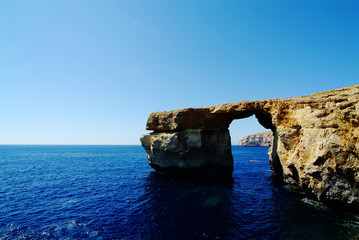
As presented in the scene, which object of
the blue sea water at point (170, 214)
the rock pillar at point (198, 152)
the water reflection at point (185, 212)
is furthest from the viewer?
the rock pillar at point (198, 152)

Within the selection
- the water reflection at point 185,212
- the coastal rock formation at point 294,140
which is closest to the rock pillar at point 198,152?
the coastal rock formation at point 294,140

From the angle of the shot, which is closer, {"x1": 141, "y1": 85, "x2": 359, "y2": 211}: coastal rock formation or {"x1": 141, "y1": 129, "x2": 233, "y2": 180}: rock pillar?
{"x1": 141, "y1": 85, "x2": 359, "y2": 211}: coastal rock formation

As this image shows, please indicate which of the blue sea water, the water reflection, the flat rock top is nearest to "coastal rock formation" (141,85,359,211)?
the flat rock top

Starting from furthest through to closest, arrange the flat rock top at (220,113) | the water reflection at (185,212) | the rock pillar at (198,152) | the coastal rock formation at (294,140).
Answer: the rock pillar at (198,152)
the flat rock top at (220,113)
the coastal rock formation at (294,140)
the water reflection at (185,212)

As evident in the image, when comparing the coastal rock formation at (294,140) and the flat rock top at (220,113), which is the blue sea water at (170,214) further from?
the flat rock top at (220,113)

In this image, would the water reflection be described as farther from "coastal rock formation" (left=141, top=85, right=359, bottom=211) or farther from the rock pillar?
"coastal rock formation" (left=141, top=85, right=359, bottom=211)

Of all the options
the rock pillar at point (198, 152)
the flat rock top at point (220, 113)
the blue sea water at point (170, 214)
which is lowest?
the blue sea water at point (170, 214)

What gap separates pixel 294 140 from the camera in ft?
62.6

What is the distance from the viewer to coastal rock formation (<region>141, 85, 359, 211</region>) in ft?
48.0

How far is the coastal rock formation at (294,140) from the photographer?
14.6 metres

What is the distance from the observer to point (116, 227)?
14.7 m

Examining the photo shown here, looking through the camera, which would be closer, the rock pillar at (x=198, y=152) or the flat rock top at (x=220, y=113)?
the flat rock top at (x=220, y=113)

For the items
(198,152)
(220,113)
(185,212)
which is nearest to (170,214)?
(185,212)

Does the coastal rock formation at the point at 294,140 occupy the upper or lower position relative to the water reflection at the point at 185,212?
upper
